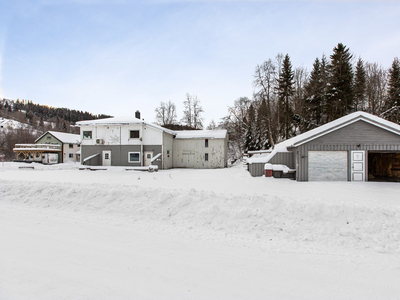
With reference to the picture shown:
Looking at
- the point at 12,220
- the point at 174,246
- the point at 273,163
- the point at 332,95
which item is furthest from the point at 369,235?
the point at 332,95

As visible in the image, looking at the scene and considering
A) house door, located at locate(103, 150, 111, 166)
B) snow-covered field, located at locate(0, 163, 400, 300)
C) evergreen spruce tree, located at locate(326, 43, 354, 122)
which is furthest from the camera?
evergreen spruce tree, located at locate(326, 43, 354, 122)

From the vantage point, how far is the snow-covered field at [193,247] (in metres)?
3.19

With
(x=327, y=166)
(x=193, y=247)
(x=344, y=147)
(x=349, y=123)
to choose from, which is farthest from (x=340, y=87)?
(x=193, y=247)

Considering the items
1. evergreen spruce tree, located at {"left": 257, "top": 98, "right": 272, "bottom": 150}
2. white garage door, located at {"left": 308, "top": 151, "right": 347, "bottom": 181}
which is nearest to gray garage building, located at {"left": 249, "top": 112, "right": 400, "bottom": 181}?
white garage door, located at {"left": 308, "top": 151, "right": 347, "bottom": 181}

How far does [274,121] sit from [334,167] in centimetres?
2011

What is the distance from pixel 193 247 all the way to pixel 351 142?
14014 millimetres

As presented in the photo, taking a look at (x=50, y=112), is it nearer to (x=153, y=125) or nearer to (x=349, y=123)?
(x=153, y=125)

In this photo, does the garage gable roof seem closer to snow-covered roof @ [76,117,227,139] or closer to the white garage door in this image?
the white garage door

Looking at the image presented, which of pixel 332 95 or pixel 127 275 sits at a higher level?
pixel 332 95

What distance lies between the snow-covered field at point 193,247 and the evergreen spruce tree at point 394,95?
25.8 meters

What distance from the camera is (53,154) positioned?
4012 cm

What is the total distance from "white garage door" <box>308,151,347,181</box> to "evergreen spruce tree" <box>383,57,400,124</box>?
1909cm

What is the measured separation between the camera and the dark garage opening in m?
16.7

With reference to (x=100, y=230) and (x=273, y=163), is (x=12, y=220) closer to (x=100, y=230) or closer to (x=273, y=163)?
(x=100, y=230)
